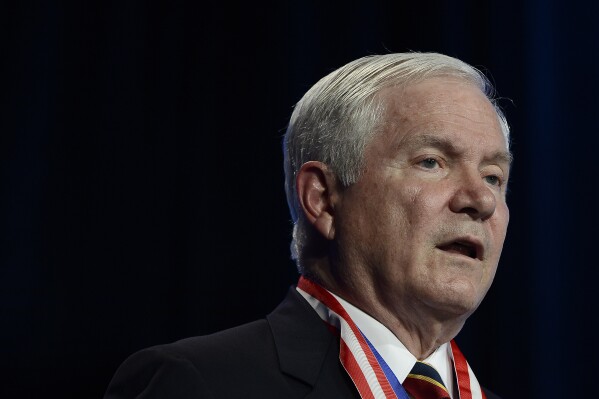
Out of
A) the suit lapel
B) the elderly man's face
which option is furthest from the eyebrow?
the suit lapel

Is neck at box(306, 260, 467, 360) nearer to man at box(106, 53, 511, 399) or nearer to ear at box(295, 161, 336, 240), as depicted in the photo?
man at box(106, 53, 511, 399)

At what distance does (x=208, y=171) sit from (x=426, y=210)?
59.2 inches

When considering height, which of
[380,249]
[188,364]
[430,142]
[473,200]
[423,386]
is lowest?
[423,386]

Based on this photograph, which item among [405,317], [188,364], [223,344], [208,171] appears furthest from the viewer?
[208,171]

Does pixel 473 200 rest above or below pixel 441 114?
below

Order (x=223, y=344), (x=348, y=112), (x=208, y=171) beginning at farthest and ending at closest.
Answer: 1. (x=208, y=171)
2. (x=348, y=112)
3. (x=223, y=344)

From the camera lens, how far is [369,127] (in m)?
1.97

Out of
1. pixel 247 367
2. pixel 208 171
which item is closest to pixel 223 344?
pixel 247 367

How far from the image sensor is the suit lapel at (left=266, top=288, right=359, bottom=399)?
1.73 m

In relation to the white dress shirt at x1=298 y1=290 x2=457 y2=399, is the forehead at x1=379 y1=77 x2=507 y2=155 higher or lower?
higher

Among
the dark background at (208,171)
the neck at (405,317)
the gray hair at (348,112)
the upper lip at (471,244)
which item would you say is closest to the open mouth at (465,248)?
the upper lip at (471,244)

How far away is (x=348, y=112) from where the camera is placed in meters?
1.99

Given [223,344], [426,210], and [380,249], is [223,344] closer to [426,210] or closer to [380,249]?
[380,249]

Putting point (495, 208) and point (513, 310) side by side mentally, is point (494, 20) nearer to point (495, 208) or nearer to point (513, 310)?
point (513, 310)
